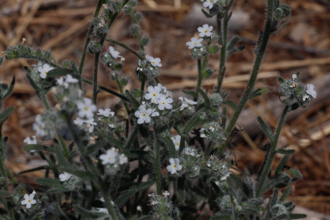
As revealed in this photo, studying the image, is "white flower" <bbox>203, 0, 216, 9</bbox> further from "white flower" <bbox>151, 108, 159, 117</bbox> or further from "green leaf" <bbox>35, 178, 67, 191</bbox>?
"green leaf" <bbox>35, 178, 67, 191</bbox>

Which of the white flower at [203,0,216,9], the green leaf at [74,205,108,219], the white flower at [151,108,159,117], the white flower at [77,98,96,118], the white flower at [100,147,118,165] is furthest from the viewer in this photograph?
the white flower at [203,0,216,9]

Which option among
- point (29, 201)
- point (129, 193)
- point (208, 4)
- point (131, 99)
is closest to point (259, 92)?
point (208, 4)

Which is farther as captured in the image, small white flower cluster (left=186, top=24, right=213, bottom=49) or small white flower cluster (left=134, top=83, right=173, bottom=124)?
small white flower cluster (left=186, top=24, right=213, bottom=49)

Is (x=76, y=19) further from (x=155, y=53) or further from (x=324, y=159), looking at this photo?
(x=324, y=159)

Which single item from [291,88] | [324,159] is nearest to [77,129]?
[291,88]

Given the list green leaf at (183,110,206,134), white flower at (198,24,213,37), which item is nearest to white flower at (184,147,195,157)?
green leaf at (183,110,206,134)

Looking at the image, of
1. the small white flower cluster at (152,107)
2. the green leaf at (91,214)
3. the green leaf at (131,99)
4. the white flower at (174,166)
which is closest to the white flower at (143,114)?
the small white flower cluster at (152,107)

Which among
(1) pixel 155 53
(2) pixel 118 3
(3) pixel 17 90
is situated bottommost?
(2) pixel 118 3

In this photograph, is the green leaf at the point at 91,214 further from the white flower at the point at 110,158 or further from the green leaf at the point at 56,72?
the green leaf at the point at 56,72

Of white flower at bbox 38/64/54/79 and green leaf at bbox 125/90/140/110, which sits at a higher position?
white flower at bbox 38/64/54/79
